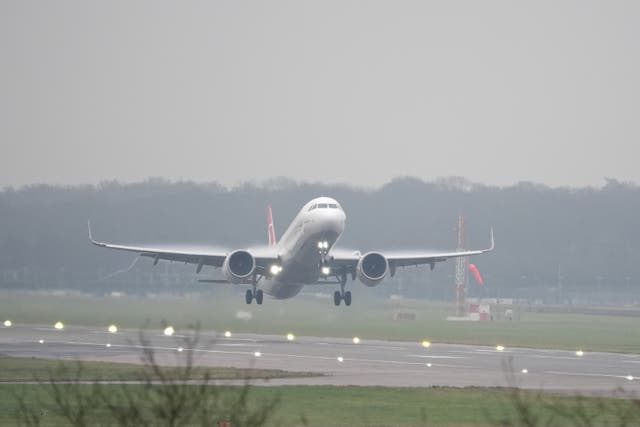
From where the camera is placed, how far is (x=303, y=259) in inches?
2169

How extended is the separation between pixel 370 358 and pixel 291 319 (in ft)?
73.9

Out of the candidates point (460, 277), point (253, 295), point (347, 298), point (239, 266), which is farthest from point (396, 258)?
point (460, 277)

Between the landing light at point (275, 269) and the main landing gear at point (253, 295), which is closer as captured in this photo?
the landing light at point (275, 269)

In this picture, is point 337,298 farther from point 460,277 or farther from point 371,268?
point 460,277

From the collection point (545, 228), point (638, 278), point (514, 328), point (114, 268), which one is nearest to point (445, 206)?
point (545, 228)

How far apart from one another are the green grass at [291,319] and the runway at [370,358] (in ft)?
8.73

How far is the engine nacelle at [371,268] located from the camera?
190 ft

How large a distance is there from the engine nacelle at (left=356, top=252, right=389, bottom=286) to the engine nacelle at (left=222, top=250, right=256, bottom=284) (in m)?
5.09

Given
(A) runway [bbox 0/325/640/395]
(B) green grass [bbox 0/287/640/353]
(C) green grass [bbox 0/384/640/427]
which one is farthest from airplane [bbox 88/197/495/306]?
(C) green grass [bbox 0/384/640/427]

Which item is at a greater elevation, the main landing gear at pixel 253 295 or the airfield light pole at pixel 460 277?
the airfield light pole at pixel 460 277

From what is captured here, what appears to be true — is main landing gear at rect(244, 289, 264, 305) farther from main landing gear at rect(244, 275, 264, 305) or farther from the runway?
the runway

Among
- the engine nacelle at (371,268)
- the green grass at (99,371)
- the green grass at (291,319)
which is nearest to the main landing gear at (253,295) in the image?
the green grass at (291,319)

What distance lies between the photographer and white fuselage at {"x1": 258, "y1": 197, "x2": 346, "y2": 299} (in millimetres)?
53219

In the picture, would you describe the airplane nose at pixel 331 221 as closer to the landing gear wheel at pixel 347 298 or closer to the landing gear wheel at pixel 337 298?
the landing gear wheel at pixel 337 298
